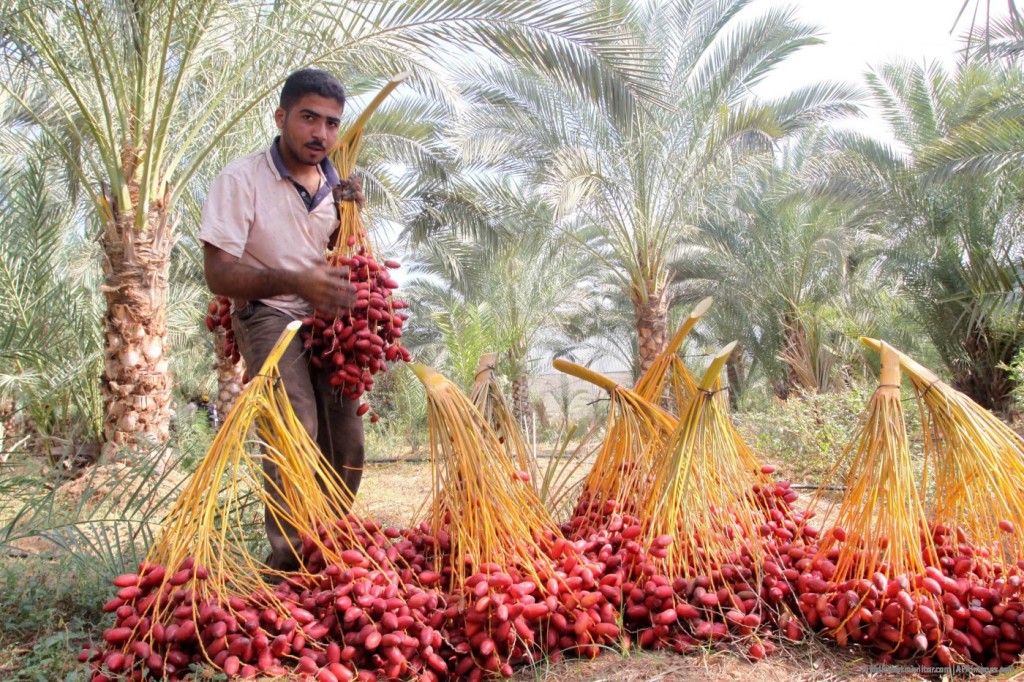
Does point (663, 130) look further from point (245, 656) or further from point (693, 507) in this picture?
point (245, 656)

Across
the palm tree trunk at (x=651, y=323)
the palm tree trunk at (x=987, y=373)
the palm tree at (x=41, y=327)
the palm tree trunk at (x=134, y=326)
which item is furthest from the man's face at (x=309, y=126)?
the palm tree trunk at (x=987, y=373)

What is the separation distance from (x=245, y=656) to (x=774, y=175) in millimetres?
13470

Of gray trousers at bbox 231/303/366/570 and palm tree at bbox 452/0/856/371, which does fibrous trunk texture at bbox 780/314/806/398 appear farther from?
gray trousers at bbox 231/303/366/570

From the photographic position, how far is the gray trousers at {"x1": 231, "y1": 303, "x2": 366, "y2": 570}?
2322 mm

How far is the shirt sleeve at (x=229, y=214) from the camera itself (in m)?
2.34

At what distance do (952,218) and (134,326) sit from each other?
33.3 feet

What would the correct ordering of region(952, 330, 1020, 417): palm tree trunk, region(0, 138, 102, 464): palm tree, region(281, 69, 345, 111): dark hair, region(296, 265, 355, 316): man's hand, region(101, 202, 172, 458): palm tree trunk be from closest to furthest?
1. region(296, 265, 355, 316): man's hand
2. region(281, 69, 345, 111): dark hair
3. region(0, 138, 102, 464): palm tree
4. region(101, 202, 172, 458): palm tree trunk
5. region(952, 330, 1020, 417): palm tree trunk

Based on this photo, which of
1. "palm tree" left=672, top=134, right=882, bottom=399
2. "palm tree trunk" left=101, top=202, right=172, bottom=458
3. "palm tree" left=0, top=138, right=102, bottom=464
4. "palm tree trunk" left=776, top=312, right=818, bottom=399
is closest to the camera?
"palm tree" left=0, top=138, right=102, bottom=464

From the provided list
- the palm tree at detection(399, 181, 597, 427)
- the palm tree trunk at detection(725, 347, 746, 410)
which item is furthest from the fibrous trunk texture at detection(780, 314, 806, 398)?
the palm tree trunk at detection(725, 347, 746, 410)

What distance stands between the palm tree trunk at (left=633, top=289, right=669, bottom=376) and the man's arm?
7973mm

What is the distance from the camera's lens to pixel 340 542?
2.14 metres

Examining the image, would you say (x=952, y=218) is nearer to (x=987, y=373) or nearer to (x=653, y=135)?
(x=987, y=373)

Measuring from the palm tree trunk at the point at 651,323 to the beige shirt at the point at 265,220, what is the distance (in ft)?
25.4

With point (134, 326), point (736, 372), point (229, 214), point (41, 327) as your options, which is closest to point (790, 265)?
point (736, 372)
